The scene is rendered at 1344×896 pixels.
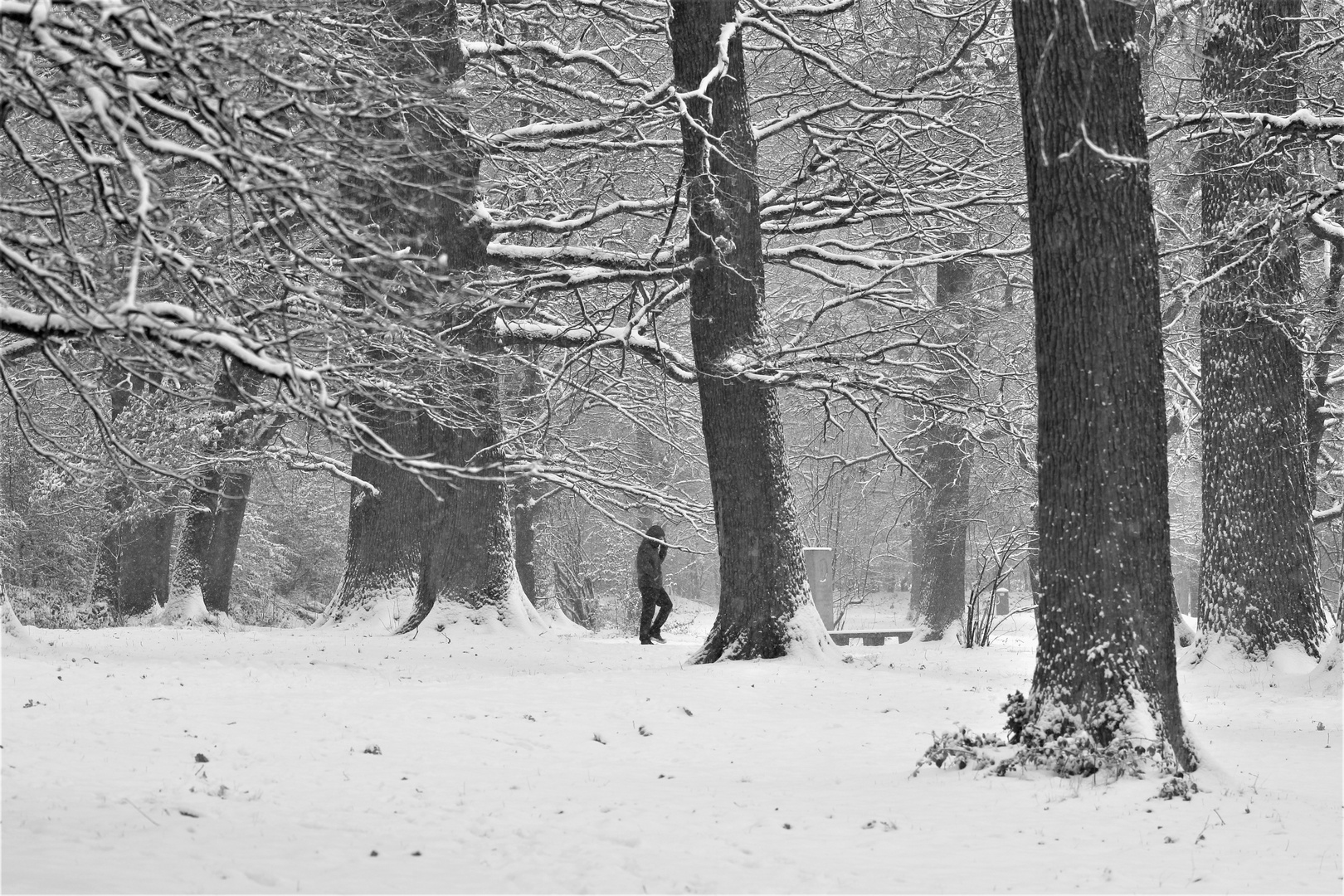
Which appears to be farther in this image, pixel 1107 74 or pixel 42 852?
pixel 1107 74

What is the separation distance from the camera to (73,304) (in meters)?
4.25

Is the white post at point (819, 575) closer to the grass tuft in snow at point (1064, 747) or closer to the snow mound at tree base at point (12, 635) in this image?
the snow mound at tree base at point (12, 635)

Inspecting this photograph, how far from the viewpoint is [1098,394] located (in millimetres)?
7320

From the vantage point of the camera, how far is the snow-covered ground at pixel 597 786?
548cm

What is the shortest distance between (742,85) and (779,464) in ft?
13.0

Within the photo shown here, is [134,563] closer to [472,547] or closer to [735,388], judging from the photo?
[472,547]

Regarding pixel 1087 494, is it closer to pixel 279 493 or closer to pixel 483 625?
pixel 483 625

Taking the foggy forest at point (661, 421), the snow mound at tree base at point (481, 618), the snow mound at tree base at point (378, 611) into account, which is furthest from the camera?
the snow mound at tree base at point (378, 611)

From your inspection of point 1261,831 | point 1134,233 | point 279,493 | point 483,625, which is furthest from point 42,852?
point 279,493

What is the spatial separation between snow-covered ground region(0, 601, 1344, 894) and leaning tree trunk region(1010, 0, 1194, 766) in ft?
2.18

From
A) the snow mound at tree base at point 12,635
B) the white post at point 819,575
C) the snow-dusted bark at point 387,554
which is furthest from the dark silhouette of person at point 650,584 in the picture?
the snow mound at tree base at point 12,635

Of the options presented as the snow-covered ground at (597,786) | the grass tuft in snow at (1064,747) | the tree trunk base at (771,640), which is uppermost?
the tree trunk base at (771,640)

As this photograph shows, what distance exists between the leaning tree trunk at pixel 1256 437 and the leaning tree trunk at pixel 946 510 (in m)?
8.03

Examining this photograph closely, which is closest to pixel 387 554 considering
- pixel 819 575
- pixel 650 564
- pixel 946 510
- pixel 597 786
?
pixel 650 564
